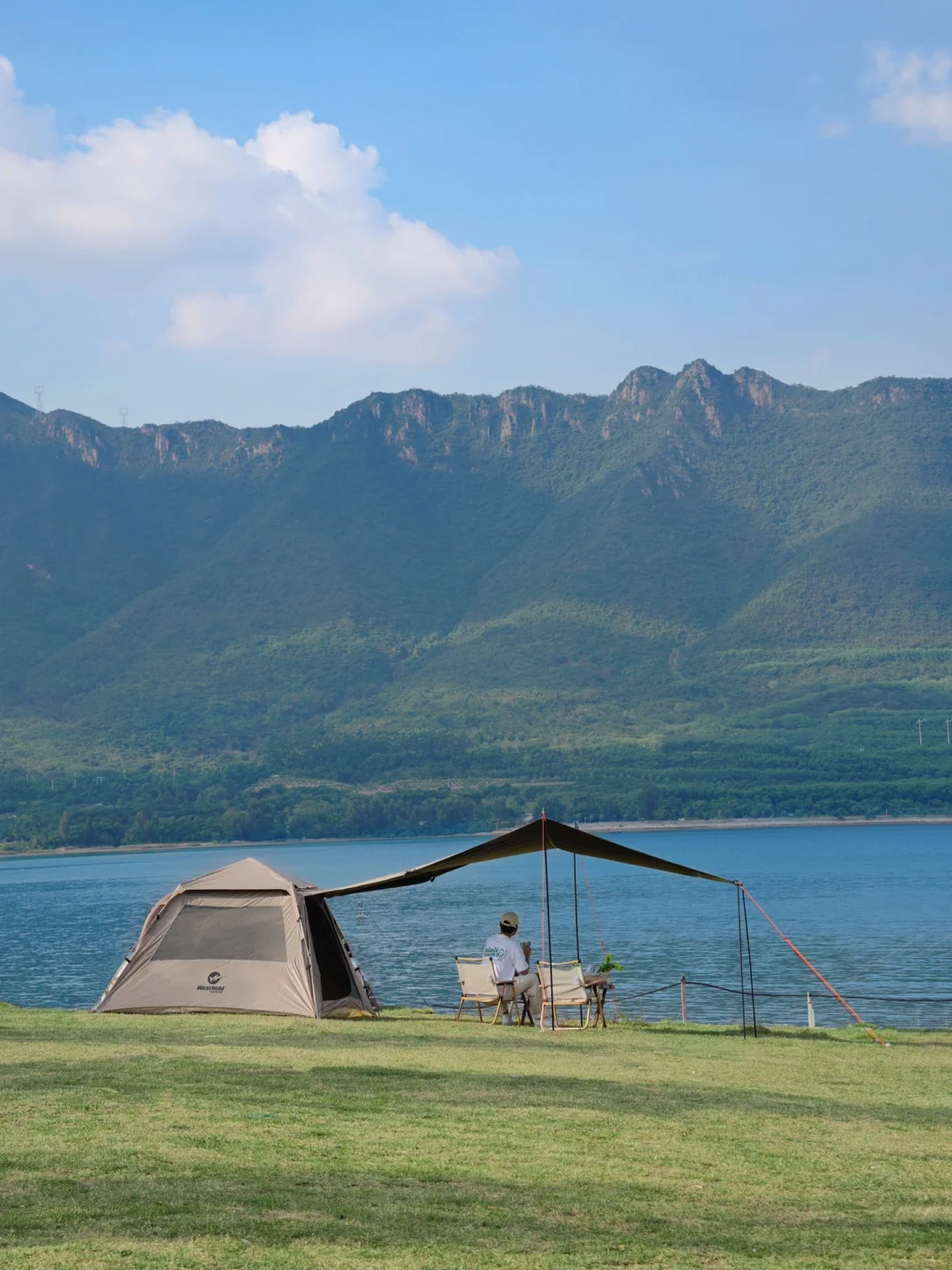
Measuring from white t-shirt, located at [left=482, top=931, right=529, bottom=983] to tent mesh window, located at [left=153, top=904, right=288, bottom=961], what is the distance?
2338 mm

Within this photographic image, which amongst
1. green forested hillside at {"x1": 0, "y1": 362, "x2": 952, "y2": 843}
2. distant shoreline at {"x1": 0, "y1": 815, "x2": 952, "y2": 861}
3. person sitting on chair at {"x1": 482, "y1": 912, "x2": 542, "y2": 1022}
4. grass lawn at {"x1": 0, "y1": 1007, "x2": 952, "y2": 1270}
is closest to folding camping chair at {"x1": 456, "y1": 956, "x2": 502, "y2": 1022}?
person sitting on chair at {"x1": 482, "y1": 912, "x2": 542, "y2": 1022}

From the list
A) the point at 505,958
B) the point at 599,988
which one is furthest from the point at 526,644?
the point at 505,958

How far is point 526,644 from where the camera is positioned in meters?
156

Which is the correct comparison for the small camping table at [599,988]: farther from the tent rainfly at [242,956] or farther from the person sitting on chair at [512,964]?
the tent rainfly at [242,956]

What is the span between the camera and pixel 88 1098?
26.2ft

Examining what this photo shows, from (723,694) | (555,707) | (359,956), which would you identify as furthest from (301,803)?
(359,956)

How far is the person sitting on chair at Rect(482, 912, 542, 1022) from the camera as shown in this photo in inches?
557

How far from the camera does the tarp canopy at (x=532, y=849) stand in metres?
14.3

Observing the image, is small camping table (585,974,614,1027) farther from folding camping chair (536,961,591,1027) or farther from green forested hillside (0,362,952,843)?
green forested hillside (0,362,952,843)

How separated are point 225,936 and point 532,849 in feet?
11.4

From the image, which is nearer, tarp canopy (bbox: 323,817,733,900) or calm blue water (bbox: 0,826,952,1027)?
tarp canopy (bbox: 323,817,733,900)

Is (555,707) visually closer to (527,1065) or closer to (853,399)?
(853,399)

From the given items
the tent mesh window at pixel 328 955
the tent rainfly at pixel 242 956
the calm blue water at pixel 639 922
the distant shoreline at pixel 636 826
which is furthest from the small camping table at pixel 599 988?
the distant shoreline at pixel 636 826

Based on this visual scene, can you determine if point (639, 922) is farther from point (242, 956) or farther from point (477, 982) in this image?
point (242, 956)
